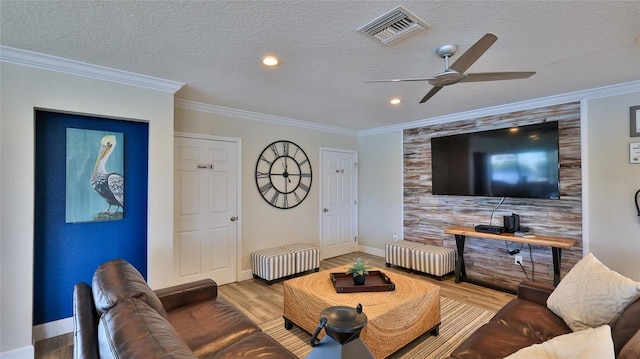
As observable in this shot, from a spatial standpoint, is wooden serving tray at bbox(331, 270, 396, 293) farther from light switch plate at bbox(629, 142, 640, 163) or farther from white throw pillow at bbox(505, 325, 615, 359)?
light switch plate at bbox(629, 142, 640, 163)

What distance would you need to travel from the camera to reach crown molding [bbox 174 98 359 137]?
11.9 ft

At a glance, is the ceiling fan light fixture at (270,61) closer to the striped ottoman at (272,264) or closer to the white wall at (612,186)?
the striped ottoman at (272,264)

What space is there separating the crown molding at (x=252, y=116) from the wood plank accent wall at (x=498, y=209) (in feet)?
4.38

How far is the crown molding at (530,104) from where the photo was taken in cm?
304

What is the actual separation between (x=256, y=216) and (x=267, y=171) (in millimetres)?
688

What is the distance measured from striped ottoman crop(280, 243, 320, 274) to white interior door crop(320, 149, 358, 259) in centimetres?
79

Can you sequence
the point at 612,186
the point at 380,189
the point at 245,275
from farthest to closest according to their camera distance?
1. the point at 380,189
2. the point at 245,275
3. the point at 612,186

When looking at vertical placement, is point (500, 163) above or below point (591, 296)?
above

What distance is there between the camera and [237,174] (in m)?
4.06

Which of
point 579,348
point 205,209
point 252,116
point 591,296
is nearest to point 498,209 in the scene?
point 591,296

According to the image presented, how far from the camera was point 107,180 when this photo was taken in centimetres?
272

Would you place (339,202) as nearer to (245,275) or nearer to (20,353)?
(245,275)

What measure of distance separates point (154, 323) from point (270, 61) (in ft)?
6.55

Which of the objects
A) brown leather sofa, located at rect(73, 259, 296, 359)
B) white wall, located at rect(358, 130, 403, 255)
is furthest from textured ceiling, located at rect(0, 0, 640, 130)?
white wall, located at rect(358, 130, 403, 255)
